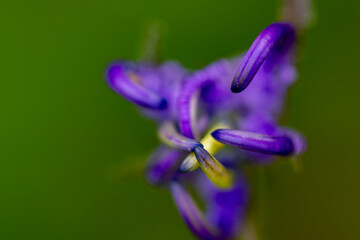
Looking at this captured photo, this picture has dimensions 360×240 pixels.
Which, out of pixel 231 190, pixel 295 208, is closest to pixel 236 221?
pixel 231 190

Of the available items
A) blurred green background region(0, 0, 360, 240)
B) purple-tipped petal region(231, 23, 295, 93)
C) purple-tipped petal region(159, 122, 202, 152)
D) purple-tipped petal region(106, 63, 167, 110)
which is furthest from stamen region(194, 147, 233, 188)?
blurred green background region(0, 0, 360, 240)

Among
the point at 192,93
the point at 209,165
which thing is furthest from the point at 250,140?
the point at 192,93

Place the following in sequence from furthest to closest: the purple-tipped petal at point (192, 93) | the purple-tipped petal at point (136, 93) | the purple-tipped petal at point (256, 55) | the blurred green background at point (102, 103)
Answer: the blurred green background at point (102, 103)
the purple-tipped petal at point (136, 93)
the purple-tipped petal at point (192, 93)
the purple-tipped petal at point (256, 55)

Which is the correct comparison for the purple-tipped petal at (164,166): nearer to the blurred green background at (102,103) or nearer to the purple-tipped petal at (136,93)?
the purple-tipped petal at (136,93)

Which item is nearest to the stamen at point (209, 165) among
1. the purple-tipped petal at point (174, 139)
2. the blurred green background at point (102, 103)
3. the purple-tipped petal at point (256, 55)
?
the purple-tipped petal at point (174, 139)

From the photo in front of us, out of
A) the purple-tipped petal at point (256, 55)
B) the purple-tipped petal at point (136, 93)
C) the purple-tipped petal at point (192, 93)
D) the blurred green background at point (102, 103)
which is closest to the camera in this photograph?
the purple-tipped petal at point (256, 55)

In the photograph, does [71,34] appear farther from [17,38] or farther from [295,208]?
[295,208]
